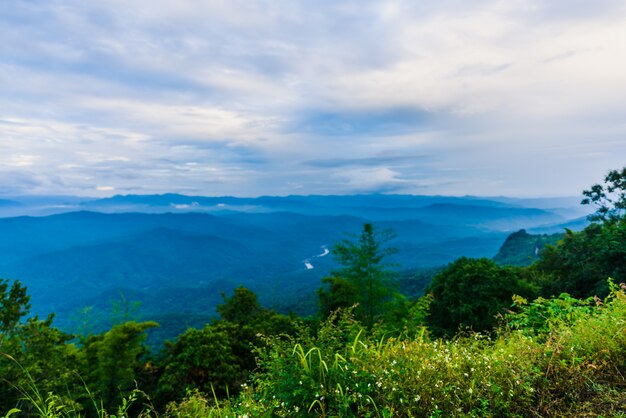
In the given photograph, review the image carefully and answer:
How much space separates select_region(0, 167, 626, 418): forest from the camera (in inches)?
110

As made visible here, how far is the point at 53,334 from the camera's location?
13.0 meters

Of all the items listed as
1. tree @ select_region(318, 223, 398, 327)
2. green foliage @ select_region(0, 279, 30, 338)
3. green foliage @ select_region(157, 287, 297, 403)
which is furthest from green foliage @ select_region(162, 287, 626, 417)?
tree @ select_region(318, 223, 398, 327)

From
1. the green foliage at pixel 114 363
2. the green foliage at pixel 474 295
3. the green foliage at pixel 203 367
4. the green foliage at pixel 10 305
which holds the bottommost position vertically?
the green foliage at pixel 114 363

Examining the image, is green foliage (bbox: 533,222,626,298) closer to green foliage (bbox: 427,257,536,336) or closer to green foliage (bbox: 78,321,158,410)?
green foliage (bbox: 427,257,536,336)

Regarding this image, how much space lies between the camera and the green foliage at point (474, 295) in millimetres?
16234

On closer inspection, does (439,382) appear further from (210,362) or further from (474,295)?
(474,295)

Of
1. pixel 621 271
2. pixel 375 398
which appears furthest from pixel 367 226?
pixel 375 398

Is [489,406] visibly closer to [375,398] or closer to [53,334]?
[375,398]

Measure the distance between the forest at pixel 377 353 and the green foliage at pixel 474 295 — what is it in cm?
8

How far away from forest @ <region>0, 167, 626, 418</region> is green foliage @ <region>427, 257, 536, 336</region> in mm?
77

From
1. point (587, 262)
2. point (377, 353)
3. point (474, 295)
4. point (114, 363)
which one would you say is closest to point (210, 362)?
point (114, 363)

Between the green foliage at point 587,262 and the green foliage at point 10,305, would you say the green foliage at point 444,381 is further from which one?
the green foliage at point 587,262

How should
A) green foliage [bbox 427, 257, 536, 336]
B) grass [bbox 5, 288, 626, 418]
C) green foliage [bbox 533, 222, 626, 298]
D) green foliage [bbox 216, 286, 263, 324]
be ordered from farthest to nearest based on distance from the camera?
1. green foliage [bbox 216, 286, 263, 324]
2. green foliage [bbox 427, 257, 536, 336]
3. green foliage [bbox 533, 222, 626, 298]
4. grass [bbox 5, 288, 626, 418]

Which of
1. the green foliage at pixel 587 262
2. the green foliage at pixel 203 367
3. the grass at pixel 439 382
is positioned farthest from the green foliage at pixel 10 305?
the green foliage at pixel 587 262
